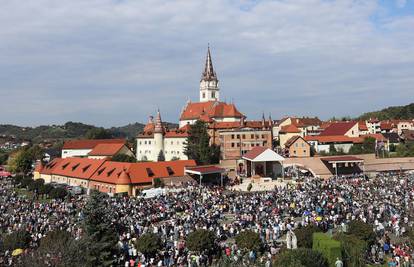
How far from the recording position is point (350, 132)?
95812 millimetres

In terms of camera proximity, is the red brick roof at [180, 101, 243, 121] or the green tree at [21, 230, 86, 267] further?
the red brick roof at [180, 101, 243, 121]

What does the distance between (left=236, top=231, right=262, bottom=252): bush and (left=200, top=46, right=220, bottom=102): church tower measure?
81.7 m

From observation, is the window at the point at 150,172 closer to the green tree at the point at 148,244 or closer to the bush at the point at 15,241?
the bush at the point at 15,241

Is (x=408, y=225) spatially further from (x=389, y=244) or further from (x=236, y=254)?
(x=236, y=254)

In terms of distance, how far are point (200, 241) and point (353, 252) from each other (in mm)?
7377

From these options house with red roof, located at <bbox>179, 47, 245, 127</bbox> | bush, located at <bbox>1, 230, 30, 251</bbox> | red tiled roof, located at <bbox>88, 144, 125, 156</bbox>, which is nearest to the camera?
bush, located at <bbox>1, 230, 30, 251</bbox>

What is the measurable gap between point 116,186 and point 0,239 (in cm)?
2692

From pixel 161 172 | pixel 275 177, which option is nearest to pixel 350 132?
pixel 275 177

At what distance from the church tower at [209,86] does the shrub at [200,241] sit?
268ft

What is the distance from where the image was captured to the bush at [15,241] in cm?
2380

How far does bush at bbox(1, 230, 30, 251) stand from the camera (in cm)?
2380

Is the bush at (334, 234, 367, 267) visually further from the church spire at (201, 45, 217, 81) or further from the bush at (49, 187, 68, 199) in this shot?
the church spire at (201, 45, 217, 81)

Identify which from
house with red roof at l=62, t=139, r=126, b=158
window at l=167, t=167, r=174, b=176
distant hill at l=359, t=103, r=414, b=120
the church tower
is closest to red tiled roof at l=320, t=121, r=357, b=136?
the church tower

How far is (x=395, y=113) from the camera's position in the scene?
148m
